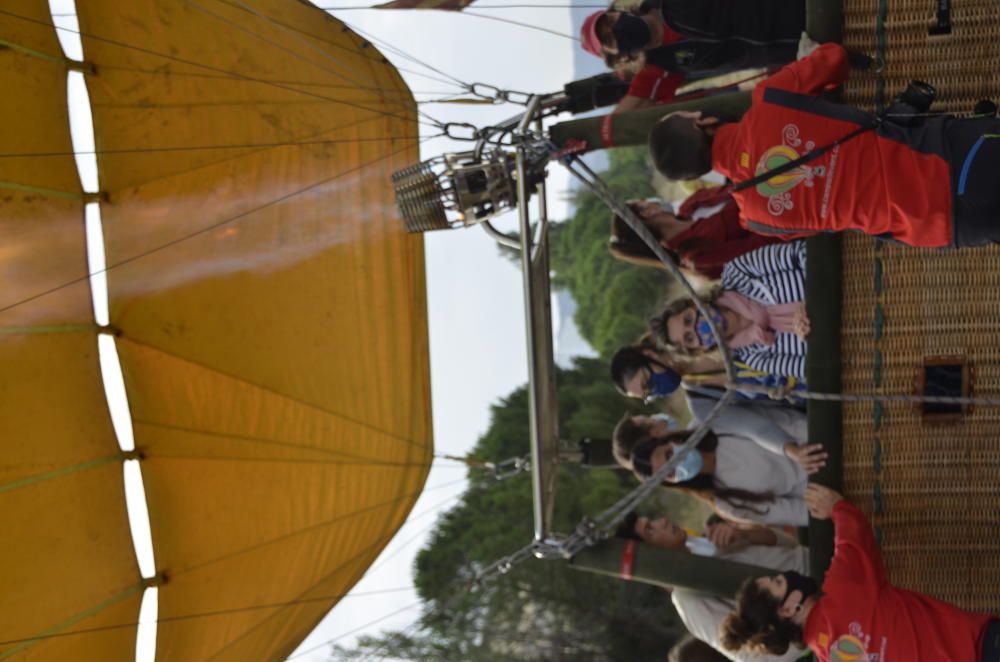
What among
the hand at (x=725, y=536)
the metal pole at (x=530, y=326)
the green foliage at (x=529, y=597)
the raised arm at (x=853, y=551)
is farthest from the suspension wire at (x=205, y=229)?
the green foliage at (x=529, y=597)

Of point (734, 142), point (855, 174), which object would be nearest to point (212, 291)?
point (734, 142)

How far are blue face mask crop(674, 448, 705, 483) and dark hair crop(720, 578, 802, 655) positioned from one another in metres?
0.64

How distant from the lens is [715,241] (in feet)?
10.4

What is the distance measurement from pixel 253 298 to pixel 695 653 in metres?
2.00

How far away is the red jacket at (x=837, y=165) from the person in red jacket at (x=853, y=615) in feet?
2.39

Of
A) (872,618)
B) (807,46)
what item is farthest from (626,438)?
(807,46)

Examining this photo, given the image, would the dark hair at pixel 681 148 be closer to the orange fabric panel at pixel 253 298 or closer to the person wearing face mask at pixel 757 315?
the person wearing face mask at pixel 757 315

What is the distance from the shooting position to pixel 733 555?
299cm

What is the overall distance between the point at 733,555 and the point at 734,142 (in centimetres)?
152

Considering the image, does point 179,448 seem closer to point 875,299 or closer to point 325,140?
point 325,140

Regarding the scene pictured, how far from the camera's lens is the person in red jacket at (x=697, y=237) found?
3.16m

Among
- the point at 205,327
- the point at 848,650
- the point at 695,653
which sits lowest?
the point at 695,653

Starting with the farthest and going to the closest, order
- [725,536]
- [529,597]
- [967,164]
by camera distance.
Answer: [529,597]
[725,536]
[967,164]

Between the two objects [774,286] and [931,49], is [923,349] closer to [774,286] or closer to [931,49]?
[774,286]
